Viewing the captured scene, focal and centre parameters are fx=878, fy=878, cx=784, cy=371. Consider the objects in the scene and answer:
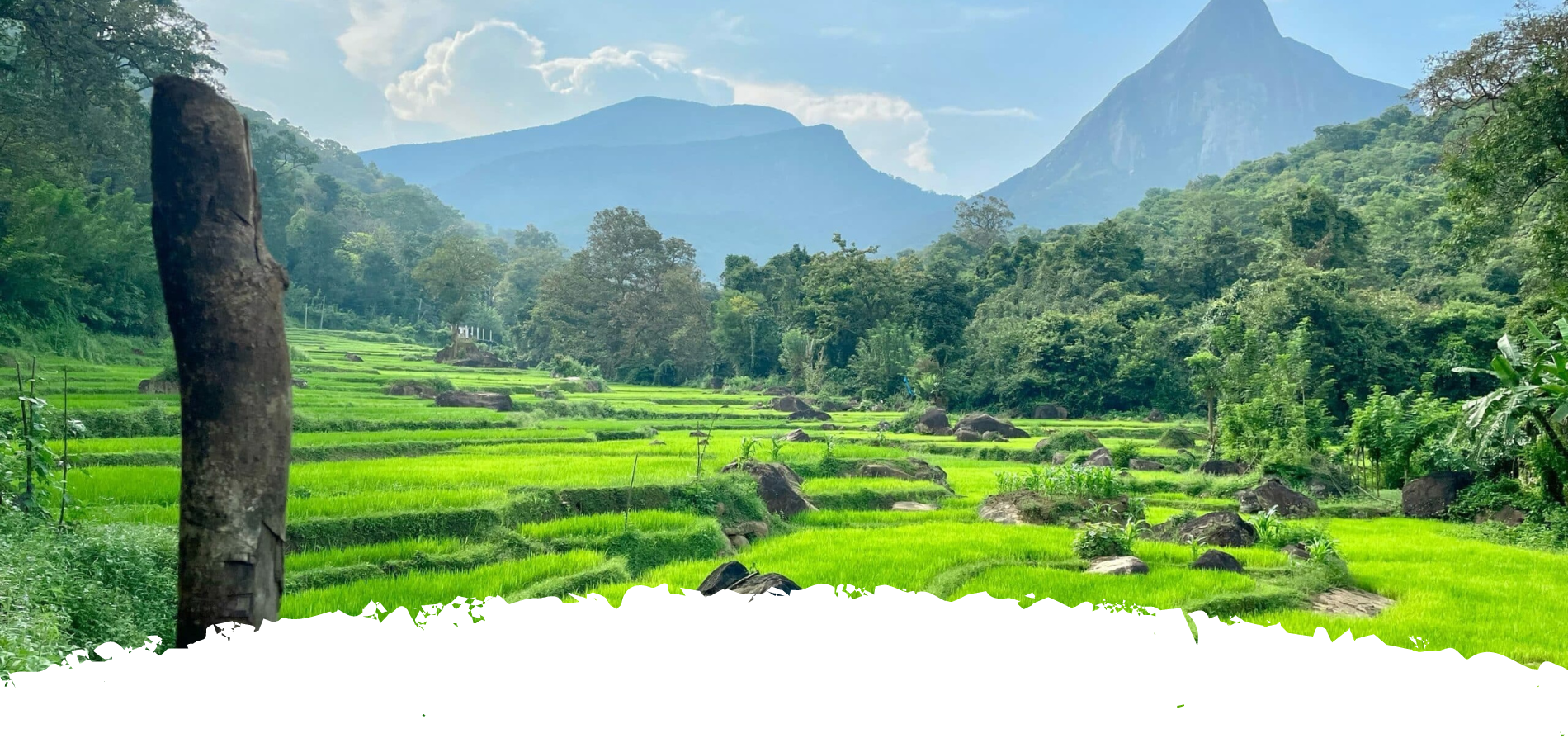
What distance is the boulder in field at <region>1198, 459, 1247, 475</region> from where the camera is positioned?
16781 millimetres

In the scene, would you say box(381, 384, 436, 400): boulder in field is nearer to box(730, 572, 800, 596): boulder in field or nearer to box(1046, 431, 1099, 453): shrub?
box(1046, 431, 1099, 453): shrub

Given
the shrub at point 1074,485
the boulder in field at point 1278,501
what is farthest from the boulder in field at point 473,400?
the boulder in field at point 1278,501

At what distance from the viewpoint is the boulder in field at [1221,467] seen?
16781 millimetres

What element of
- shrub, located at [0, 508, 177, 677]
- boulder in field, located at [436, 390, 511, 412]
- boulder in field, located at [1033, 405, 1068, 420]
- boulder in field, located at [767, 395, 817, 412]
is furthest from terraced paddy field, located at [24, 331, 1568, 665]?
boulder in field, located at [1033, 405, 1068, 420]

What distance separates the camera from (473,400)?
2280 centimetres

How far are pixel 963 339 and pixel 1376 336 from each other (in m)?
17.0

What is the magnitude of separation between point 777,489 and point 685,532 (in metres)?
2.79

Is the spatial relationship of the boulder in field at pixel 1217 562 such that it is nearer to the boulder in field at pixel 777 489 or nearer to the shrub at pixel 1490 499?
the boulder in field at pixel 777 489

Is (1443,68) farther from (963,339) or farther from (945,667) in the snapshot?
(963,339)

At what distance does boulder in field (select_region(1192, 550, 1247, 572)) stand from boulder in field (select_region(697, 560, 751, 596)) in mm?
4510

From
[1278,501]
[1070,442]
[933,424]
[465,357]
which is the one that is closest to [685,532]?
[1278,501]

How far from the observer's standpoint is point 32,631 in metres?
3.75

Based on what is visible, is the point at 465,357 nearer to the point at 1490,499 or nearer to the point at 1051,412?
the point at 1051,412

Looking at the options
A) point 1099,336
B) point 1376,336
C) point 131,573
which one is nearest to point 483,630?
point 131,573
